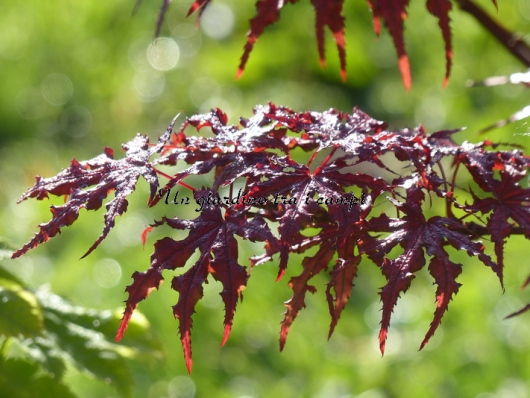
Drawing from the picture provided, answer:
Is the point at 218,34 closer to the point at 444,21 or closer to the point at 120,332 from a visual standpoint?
the point at 444,21

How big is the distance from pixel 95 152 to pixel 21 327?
2.66 m

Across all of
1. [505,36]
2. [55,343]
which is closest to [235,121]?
[505,36]

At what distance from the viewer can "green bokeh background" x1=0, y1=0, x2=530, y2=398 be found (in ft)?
7.64

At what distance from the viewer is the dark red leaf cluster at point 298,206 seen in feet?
2.69

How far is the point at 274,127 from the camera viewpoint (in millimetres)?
959

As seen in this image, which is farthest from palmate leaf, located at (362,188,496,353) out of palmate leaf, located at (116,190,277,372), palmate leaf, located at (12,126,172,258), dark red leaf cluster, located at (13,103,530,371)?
palmate leaf, located at (12,126,172,258)

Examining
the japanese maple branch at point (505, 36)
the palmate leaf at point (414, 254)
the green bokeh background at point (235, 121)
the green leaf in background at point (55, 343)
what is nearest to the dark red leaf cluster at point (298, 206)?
the palmate leaf at point (414, 254)

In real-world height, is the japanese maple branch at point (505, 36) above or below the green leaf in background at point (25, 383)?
above

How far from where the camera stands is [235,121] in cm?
346

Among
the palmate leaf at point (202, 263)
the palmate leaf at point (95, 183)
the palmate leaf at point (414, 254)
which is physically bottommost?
the palmate leaf at point (414, 254)

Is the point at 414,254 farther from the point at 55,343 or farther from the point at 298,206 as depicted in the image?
the point at 55,343

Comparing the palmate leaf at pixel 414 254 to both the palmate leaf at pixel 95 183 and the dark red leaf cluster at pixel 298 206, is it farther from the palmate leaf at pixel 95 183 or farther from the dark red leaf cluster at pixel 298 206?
the palmate leaf at pixel 95 183

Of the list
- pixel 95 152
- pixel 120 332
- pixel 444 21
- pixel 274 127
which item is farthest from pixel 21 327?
pixel 95 152

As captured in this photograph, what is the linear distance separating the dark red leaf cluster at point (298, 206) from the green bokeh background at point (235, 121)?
84 cm
